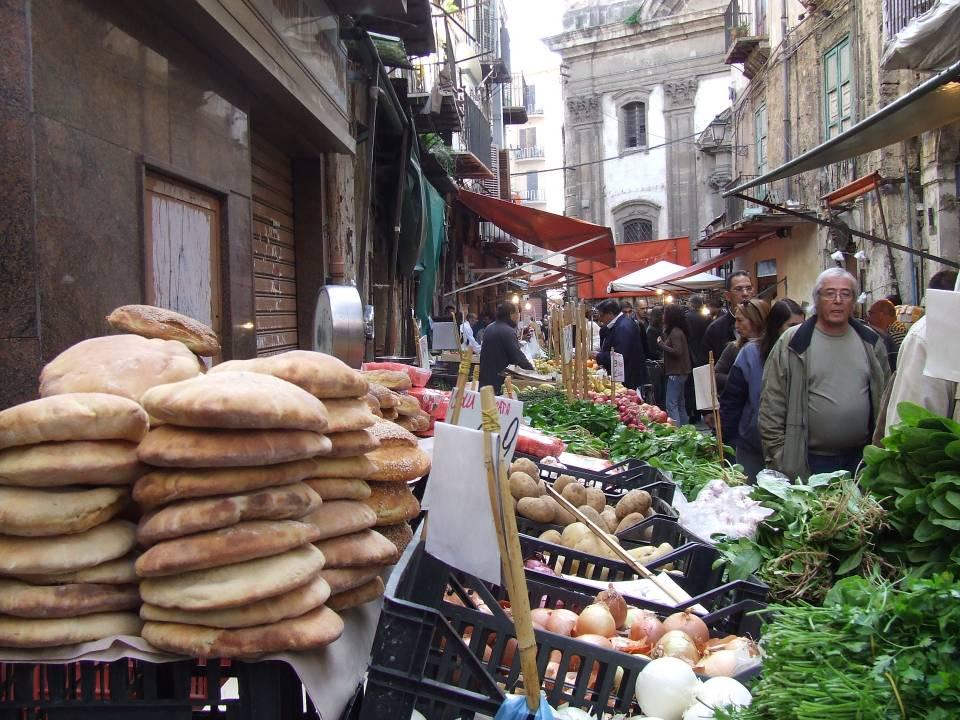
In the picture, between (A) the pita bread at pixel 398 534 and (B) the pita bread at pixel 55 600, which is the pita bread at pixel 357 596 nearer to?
(A) the pita bread at pixel 398 534

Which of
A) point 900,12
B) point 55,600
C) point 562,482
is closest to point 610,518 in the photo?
point 562,482

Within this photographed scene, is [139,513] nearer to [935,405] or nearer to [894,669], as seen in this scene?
[894,669]

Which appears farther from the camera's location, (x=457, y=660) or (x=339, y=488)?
(x=339, y=488)

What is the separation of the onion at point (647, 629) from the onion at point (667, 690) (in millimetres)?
404

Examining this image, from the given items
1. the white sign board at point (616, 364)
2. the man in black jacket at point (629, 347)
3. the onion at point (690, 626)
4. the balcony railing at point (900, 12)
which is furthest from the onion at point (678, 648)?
the balcony railing at point (900, 12)

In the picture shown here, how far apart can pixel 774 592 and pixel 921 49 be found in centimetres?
693

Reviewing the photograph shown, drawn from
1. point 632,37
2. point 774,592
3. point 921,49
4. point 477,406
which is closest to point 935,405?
point 774,592

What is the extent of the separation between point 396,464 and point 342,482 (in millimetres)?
367

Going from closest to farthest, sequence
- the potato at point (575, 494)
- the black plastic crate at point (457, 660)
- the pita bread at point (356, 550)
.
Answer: the black plastic crate at point (457, 660), the pita bread at point (356, 550), the potato at point (575, 494)

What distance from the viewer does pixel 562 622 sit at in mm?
2652

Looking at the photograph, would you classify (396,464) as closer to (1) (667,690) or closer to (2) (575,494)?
(1) (667,690)

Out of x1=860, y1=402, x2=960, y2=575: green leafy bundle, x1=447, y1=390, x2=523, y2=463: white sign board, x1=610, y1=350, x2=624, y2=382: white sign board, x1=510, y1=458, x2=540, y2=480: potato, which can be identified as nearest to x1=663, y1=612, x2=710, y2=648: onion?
Answer: x1=860, y1=402, x2=960, y2=575: green leafy bundle

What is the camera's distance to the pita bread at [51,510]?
1787mm

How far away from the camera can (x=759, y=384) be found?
6109 millimetres
